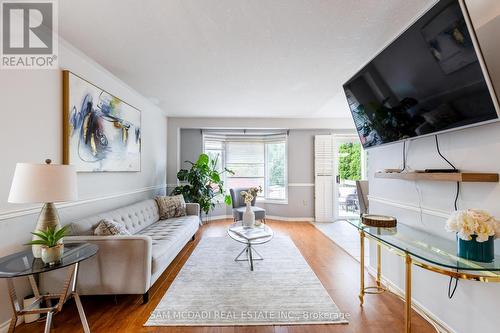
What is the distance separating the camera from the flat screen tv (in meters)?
1.28

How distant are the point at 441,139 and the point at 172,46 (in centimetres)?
258

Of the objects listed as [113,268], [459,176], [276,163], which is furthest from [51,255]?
[276,163]

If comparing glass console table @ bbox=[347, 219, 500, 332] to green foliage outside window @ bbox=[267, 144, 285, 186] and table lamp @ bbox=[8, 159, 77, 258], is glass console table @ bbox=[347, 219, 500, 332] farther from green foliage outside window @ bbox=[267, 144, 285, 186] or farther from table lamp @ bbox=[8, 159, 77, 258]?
green foliage outside window @ bbox=[267, 144, 285, 186]

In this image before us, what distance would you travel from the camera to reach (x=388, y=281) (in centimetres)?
243

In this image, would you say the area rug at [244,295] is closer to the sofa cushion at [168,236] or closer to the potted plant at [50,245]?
the sofa cushion at [168,236]

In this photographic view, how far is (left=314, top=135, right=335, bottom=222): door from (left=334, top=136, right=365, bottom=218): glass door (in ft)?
0.76

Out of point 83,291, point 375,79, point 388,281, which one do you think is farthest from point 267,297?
point 375,79

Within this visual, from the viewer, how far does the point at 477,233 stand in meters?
1.23

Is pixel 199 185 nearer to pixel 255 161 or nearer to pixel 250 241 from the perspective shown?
pixel 255 161

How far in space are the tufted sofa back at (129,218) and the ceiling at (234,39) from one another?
1.80 m

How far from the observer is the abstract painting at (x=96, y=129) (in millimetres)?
2299

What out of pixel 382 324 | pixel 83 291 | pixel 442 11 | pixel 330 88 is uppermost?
pixel 330 88

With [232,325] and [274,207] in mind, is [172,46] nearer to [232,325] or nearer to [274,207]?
[232,325]

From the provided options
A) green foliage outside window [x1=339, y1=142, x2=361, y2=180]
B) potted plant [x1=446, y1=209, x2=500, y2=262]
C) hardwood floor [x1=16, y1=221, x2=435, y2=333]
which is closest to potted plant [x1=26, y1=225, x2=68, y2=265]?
hardwood floor [x1=16, y1=221, x2=435, y2=333]
